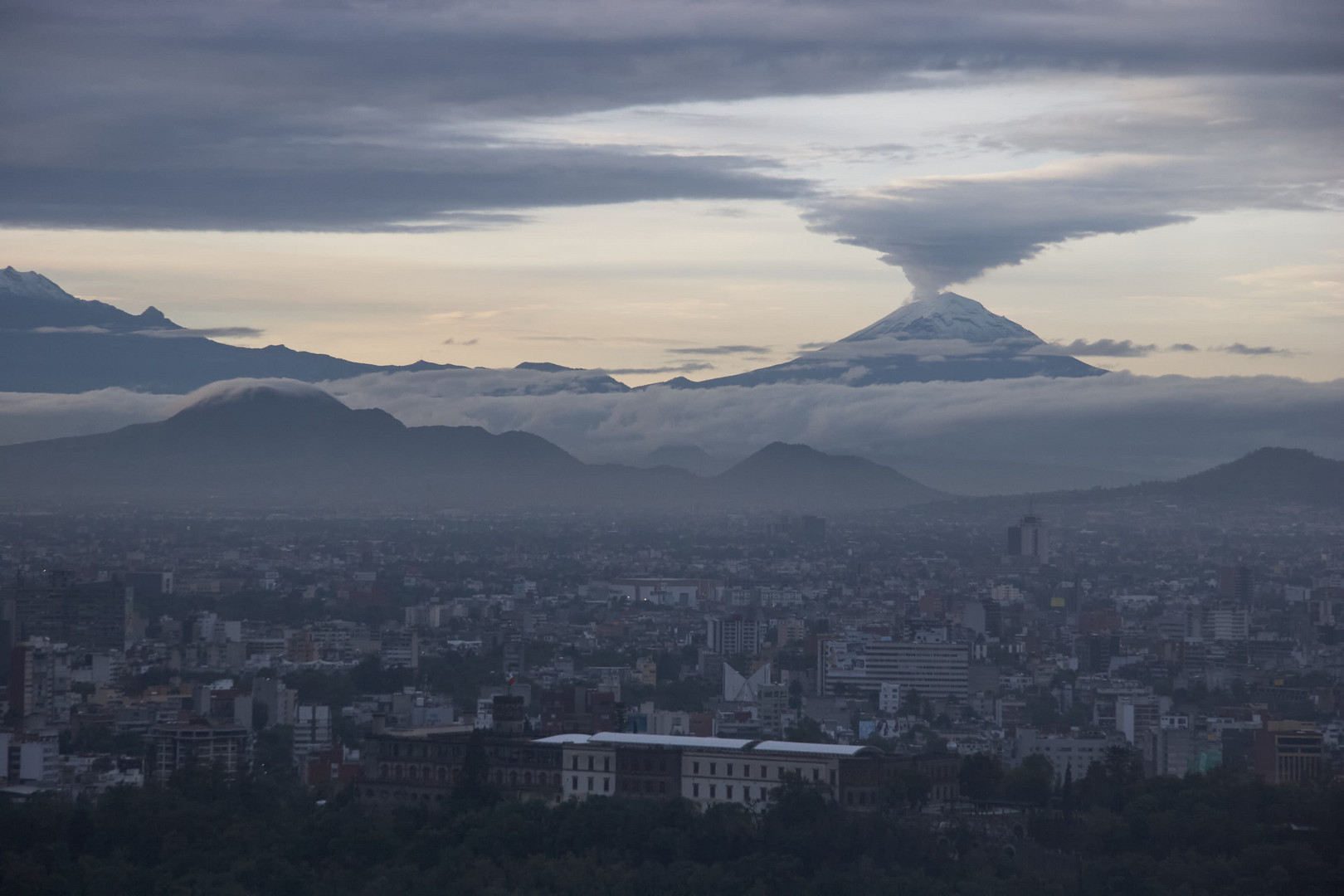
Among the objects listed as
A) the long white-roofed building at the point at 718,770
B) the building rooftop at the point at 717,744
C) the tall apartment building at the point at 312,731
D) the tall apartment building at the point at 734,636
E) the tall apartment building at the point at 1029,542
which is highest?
the tall apartment building at the point at 1029,542

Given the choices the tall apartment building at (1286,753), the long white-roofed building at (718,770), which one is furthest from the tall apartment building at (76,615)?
the tall apartment building at (1286,753)

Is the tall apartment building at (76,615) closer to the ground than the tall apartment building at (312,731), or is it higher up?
higher up

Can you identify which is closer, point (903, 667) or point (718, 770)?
point (718, 770)

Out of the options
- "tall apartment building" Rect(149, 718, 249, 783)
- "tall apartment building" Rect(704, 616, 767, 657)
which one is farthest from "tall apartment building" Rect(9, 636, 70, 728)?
"tall apartment building" Rect(704, 616, 767, 657)

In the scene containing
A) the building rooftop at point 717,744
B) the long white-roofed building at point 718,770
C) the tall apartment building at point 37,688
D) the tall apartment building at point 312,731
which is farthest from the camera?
the tall apartment building at point 37,688

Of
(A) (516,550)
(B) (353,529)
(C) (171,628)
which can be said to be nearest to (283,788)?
(C) (171,628)

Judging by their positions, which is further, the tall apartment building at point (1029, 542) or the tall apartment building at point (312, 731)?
the tall apartment building at point (1029, 542)

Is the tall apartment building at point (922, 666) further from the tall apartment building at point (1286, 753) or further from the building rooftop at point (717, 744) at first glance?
the building rooftop at point (717, 744)

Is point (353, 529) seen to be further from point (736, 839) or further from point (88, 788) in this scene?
point (736, 839)

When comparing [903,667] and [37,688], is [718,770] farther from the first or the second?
[903,667]

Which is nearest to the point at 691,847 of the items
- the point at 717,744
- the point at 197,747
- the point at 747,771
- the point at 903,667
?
the point at 747,771
